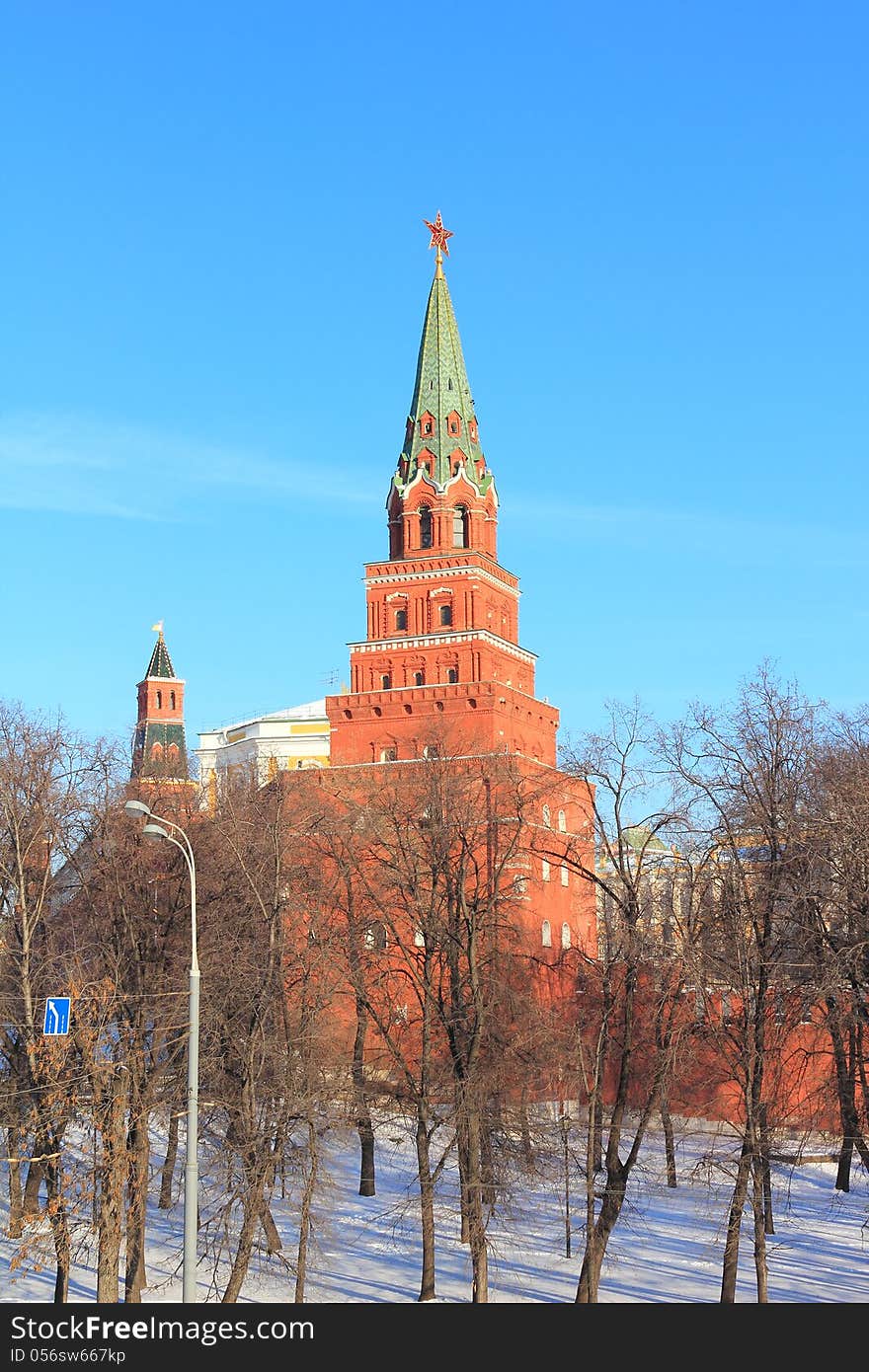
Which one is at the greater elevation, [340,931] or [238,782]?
[238,782]

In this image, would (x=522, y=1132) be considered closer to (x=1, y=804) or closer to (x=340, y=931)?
(x=340, y=931)

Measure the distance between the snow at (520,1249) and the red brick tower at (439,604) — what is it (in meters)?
28.1

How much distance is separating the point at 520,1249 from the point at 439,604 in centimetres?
3994

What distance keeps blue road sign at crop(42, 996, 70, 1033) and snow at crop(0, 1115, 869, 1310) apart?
3.58m

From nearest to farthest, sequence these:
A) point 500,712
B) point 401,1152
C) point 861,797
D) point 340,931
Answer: point 861,797 → point 340,931 → point 401,1152 → point 500,712

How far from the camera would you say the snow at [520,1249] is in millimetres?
34750

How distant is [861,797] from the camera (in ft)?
98.6

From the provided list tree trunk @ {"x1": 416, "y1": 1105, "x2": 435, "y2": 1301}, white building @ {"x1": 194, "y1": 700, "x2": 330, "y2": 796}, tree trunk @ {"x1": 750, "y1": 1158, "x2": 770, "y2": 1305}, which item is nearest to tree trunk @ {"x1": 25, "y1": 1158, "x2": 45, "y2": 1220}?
tree trunk @ {"x1": 416, "y1": 1105, "x2": 435, "y2": 1301}

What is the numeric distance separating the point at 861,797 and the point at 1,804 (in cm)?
1779

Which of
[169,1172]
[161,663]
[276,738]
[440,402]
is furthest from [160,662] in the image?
[169,1172]

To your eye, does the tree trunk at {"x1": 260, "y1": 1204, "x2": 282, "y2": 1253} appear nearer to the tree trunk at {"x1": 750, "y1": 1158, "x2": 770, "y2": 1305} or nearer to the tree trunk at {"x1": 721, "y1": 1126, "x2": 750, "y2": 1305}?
the tree trunk at {"x1": 721, "y1": 1126, "x2": 750, "y2": 1305}

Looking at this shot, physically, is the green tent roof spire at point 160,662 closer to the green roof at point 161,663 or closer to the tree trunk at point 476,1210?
the green roof at point 161,663

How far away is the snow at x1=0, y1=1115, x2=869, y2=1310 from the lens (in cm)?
3475
